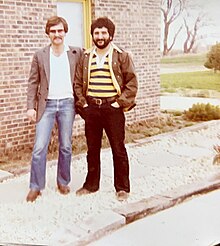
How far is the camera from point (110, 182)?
2.33m

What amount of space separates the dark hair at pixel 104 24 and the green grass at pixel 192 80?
359mm

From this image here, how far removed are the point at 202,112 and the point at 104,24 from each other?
685 mm

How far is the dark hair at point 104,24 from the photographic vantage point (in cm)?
217

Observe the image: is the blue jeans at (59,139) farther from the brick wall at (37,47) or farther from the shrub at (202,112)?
the shrub at (202,112)

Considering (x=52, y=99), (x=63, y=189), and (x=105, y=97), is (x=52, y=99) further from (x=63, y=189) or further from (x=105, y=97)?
(x=63, y=189)

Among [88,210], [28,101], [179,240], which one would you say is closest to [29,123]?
[28,101]

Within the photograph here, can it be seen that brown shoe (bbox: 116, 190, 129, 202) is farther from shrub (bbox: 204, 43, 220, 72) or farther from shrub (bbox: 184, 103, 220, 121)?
shrub (bbox: 204, 43, 220, 72)

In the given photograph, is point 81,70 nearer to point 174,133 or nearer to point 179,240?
point 174,133

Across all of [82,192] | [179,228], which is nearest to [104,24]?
[82,192]

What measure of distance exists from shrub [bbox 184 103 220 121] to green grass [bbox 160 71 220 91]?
10 cm

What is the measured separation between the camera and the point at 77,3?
2197 mm

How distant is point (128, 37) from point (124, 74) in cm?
20

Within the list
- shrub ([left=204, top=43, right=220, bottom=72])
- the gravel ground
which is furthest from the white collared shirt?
shrub ([left=204, top=43, right=220, bottom=72])

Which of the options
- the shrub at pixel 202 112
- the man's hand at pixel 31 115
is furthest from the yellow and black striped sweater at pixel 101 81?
the shrub at pixel 202 112
